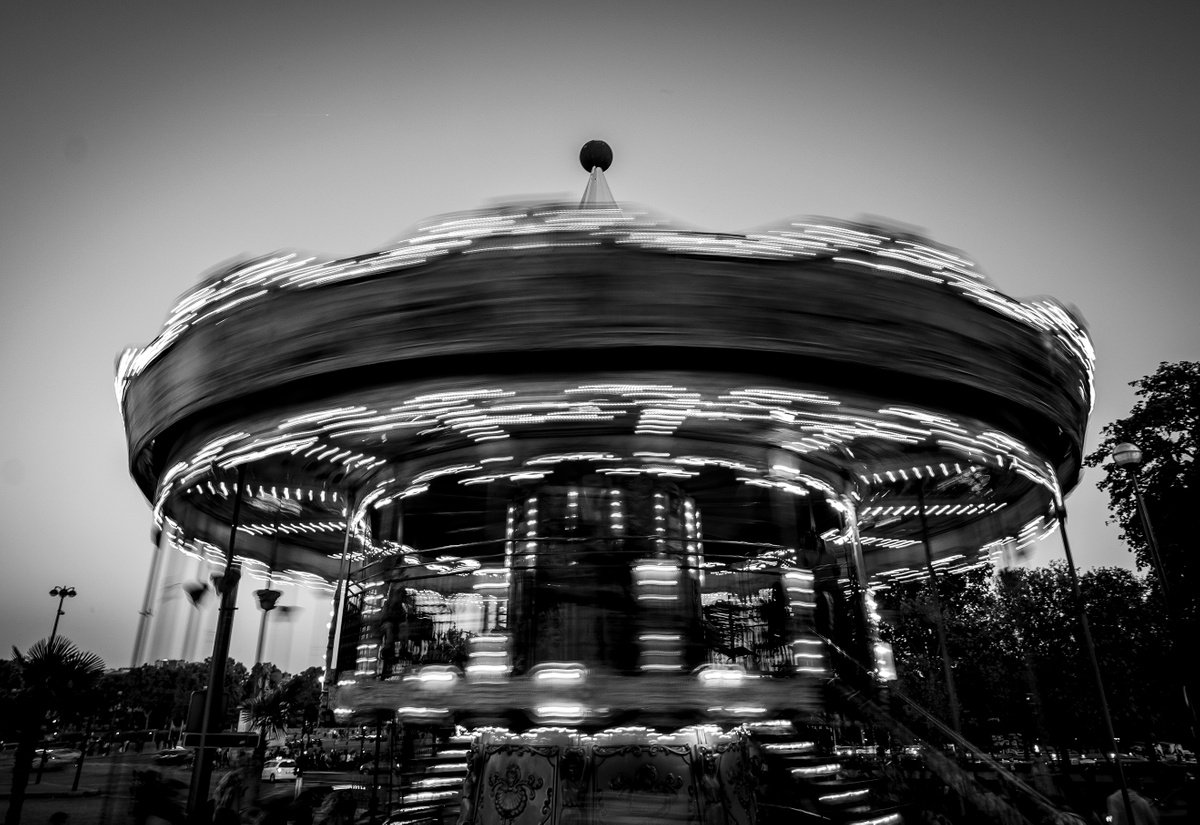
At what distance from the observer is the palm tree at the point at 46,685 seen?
1375 centimetres

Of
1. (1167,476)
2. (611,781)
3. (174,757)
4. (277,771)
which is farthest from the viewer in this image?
(174,757)

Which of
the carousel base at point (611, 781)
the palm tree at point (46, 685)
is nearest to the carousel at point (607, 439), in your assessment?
the carousel base at point (611, 781)

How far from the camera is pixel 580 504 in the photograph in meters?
8.15

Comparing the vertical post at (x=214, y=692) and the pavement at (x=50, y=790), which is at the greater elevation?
the vertical post at (x=214, y=692)

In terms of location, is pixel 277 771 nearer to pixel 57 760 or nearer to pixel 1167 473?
pixel 57 760

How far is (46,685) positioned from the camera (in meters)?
15.0

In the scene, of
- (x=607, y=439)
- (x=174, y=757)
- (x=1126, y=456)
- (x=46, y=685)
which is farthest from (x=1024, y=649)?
(x=174, y=757)

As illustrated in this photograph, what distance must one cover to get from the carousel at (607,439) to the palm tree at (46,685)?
7471mm

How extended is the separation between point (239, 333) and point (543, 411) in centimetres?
265

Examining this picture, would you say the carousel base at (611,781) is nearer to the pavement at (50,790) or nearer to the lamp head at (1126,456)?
the lamp head at (1126,456)

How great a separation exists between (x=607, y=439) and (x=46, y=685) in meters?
13.4

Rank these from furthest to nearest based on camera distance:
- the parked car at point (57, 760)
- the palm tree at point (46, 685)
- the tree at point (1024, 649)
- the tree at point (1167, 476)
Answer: the parked car at point (57, 760)
the tree at point (1024, 649)
the tree at point (1167, 476)
the palm tree at point (46, 685)

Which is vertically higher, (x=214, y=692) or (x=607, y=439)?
(x=607, y=439)

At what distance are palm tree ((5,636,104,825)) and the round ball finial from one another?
44.0 feet
